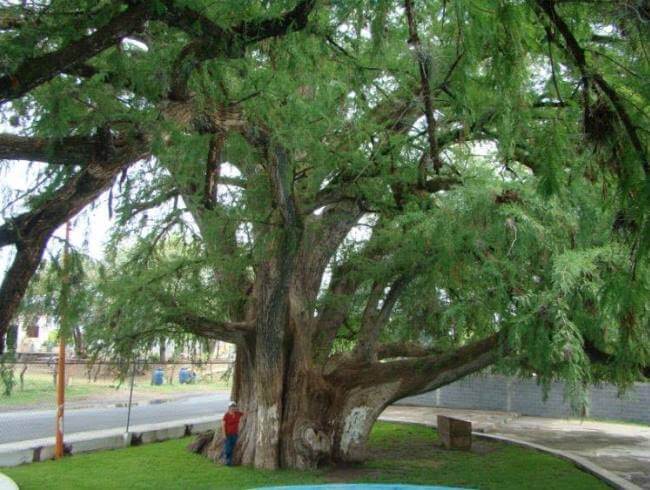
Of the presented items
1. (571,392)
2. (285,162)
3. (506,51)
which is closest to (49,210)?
(506,51)

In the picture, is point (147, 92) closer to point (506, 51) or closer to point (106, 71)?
point (106, 71)

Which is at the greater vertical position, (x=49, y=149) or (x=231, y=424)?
(x=49, y=149)

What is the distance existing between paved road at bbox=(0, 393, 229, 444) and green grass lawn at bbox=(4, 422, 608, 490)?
10.7ft

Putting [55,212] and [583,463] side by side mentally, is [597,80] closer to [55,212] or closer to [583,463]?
[55,212]

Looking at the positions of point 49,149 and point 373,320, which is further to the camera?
point 373,320

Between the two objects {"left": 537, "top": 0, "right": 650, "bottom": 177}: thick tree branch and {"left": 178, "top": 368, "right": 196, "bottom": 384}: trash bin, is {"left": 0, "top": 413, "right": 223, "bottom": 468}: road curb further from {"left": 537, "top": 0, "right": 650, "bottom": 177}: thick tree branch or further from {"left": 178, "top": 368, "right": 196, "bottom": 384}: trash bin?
{"left": 178, "top": 368, "right": 196, "bottom": 384}: trash bin

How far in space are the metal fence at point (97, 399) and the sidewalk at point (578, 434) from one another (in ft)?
23.9

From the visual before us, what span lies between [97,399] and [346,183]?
19631mm

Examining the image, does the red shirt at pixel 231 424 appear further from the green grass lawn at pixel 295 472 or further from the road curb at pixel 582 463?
the road curb at pixel 582 463

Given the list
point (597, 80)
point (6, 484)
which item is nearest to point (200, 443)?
point (6, 484)

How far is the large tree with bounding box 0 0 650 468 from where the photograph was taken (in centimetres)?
440

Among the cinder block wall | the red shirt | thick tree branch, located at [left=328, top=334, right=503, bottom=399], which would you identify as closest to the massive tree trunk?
thick tree branch, located at [left=328, top=334, right=503, bottom=399]

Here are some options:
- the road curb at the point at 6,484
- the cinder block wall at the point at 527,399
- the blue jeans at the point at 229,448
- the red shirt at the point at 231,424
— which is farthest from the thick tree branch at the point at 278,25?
the cinder block wall at the point at 527,399

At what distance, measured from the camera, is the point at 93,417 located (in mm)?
19922
